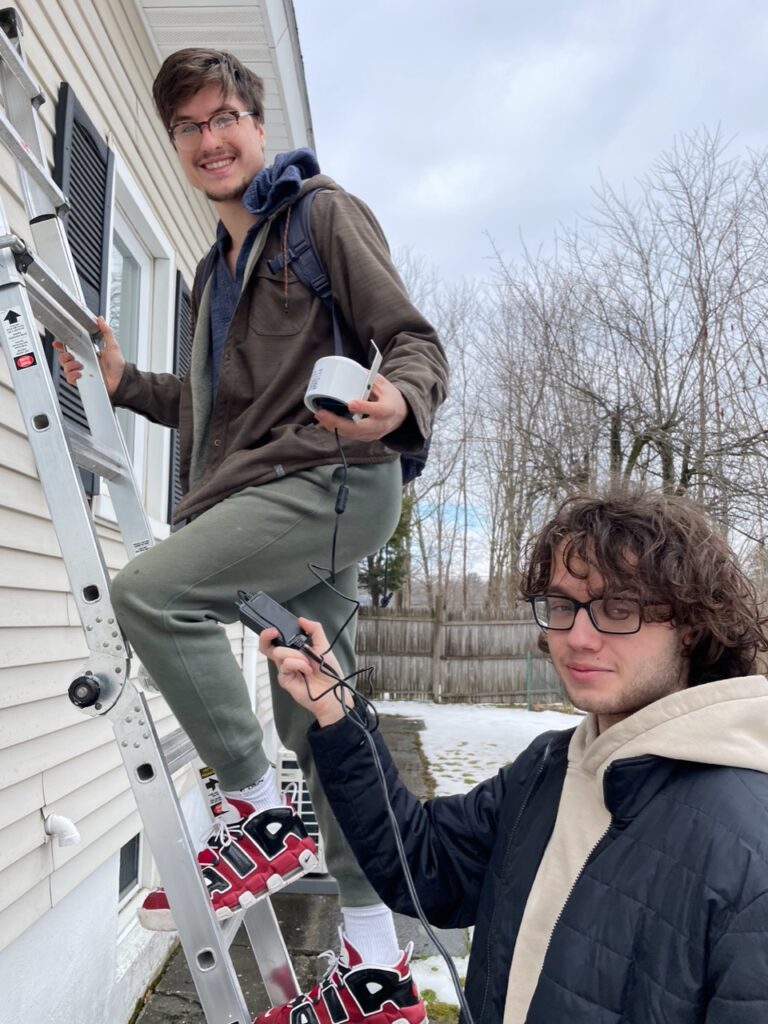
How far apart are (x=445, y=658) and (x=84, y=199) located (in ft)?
37.9

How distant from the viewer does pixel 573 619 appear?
4.77 ft

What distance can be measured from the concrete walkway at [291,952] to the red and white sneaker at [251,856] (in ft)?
6.54

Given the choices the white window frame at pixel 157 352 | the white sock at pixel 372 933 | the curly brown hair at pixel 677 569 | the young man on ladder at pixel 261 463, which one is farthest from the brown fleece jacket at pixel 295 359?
the white window frame at pixel 157 352

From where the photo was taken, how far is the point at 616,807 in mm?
1286

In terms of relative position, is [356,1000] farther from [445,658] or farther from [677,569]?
[445,658]

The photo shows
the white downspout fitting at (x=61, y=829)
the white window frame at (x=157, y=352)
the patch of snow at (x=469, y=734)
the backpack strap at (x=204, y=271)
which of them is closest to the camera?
the backpack strap at (x=204, y=271)

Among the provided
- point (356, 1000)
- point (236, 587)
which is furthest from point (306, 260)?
point (356, 1000)

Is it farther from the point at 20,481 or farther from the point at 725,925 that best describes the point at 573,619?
the point at 20,481

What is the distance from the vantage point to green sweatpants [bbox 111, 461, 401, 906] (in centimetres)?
142

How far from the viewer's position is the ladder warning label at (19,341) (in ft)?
4.63

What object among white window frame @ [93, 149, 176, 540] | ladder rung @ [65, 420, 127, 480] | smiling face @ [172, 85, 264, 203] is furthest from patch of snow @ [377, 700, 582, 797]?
smiling face @ [172, 85, 264, 203]

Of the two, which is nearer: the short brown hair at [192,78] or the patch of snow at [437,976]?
the short brown hair at [192,78]

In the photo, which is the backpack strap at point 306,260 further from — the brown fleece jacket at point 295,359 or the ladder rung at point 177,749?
the ladder rung at point 177,749

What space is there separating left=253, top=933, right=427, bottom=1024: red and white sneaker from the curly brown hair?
0.79 metres
